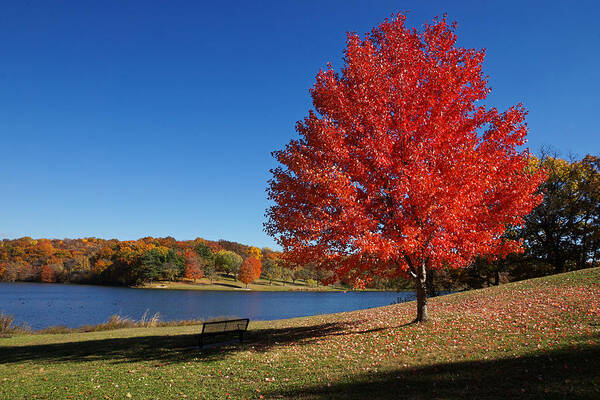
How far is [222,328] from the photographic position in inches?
582

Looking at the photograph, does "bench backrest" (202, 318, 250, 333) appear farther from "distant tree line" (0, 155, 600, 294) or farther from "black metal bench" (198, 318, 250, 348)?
"distant tree line" (0, 155, 600, 294)

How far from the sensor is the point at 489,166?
1093 cm

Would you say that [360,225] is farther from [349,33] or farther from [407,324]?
[349,33]

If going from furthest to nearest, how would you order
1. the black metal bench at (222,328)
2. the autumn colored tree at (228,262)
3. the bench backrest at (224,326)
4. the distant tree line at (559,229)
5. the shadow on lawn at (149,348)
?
1. the autumn colored tree at (228,262)
2. the distant tree line at (559,229)
3. the bench backrest at (224,326)
4. the black metal bench at (222,328)
5. the shadow on lawn at (149,348)

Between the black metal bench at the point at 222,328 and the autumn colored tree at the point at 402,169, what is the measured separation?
4890 millimetres

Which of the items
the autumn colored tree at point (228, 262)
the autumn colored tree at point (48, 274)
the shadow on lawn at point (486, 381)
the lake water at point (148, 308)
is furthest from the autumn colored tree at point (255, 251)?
the shadow on lawn at point (486, 381)

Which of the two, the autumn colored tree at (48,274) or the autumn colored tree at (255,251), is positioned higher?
the autumn colored tree at (255,251)

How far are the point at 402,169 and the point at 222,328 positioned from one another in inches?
385

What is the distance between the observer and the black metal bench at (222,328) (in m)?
14.3

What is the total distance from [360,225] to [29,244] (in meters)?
158

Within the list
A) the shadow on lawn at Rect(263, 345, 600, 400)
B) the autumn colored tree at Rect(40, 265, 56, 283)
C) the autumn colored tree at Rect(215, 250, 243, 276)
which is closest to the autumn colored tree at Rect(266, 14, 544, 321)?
the shadow on lawn at Rect(263, 345, 600, 400)

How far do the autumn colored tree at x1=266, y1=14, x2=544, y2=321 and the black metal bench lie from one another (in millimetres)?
4890

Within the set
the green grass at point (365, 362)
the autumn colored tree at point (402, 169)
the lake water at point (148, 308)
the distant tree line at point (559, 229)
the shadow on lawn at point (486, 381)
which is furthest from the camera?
the lake water at point (148, 308)

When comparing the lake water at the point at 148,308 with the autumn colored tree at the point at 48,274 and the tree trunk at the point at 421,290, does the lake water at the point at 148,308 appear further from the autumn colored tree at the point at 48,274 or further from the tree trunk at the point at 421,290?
the autumn colored tree at the point at 48,274
